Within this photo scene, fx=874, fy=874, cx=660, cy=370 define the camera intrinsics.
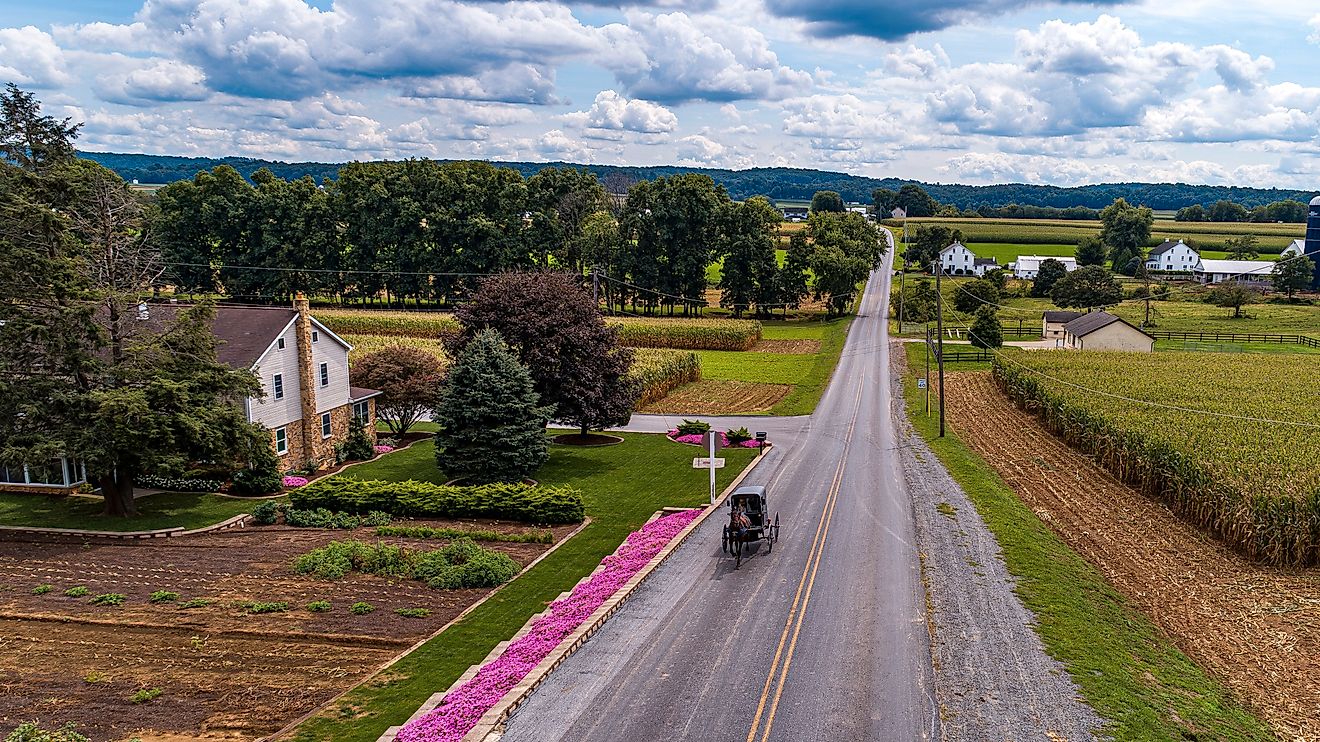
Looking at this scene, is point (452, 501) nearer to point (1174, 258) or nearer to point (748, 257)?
point (748, 257)

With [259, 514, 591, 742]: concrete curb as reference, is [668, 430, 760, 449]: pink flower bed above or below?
above

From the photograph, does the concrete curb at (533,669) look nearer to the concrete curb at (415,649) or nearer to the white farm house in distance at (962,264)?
the concrete curb at (415,649)

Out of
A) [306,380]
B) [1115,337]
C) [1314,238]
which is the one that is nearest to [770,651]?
[306,380]

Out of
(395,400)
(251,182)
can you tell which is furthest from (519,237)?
(395,400)

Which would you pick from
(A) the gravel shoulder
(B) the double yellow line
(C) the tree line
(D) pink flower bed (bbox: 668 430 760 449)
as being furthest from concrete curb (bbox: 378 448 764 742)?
(C) the tree line

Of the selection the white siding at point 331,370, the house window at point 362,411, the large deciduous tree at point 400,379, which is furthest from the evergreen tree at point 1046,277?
the white siding at point 331,370

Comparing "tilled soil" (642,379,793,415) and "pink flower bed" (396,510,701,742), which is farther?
"tilled soil" (642,379,793,415)

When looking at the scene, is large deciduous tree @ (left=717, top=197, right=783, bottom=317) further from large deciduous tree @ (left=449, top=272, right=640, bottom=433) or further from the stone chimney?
the stone chimney
